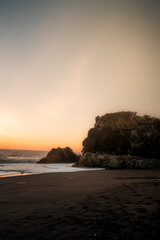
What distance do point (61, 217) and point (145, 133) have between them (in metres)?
26.6

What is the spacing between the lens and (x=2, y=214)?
4668 millimetres

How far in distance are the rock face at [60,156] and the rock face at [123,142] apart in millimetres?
13280

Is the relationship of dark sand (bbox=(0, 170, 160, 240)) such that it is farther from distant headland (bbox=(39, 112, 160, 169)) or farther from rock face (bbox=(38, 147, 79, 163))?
rock face (bbox=(38, 147, 79, 163))

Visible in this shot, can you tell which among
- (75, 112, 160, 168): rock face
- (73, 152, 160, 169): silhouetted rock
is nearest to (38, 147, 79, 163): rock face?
(75, 112, 160, 168): rock face

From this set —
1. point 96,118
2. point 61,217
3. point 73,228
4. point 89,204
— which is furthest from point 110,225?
point 96,118

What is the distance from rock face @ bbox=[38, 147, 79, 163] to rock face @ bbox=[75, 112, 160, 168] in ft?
43.6

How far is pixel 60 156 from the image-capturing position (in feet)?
143

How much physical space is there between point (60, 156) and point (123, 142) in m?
20.3

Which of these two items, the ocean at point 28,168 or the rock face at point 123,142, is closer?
the ocean at point 28,168

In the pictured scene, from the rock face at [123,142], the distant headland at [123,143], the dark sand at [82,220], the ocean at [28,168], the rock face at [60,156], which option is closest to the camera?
the dark sand at [82,220]

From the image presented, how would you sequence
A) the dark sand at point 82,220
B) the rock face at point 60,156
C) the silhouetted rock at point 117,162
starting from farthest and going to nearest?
1. the rock face at point 60,156
2. the silhouetted rock at point 117,162
3. the dark sand at point 82,220

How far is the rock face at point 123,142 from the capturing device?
2450 cm

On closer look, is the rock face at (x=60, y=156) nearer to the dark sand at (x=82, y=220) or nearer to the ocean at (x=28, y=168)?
the ocean at (x=28, y=168)

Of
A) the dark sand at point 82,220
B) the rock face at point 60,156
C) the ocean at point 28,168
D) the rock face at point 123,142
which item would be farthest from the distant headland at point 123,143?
the dark sand at point 82,220
